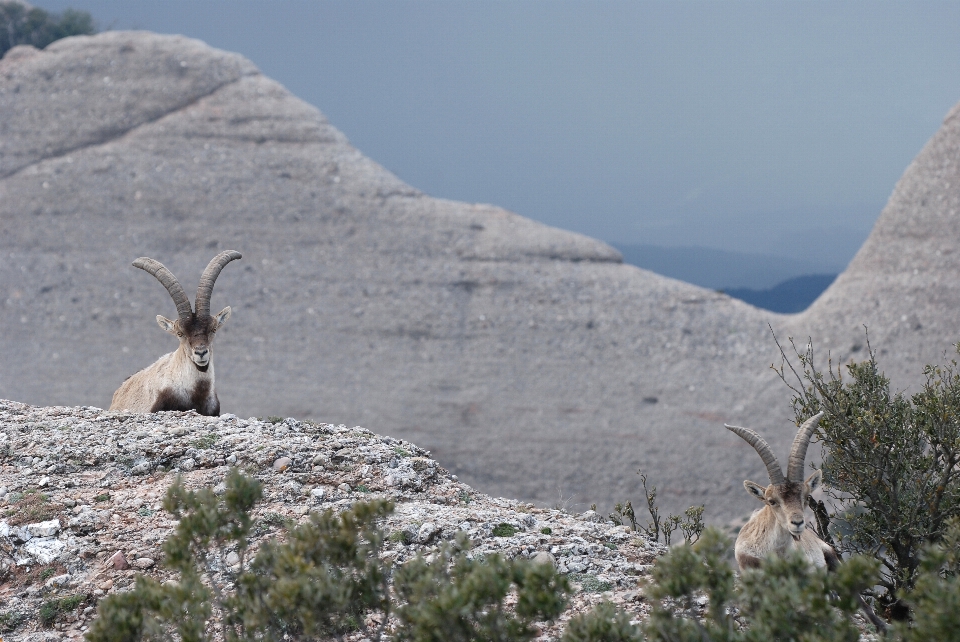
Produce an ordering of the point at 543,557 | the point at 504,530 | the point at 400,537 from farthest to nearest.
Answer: the point at 504,530
the point at 400,537
the point at 543,557

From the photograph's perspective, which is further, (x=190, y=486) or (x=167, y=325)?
(x=167, y=325)

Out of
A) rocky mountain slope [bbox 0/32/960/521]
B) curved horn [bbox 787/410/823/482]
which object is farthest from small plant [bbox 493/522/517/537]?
rocky mountain slope [bbox 0/32/960/521]

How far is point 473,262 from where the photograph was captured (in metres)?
36.8

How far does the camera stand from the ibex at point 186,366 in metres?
10.4

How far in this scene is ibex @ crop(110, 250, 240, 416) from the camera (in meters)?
10.4

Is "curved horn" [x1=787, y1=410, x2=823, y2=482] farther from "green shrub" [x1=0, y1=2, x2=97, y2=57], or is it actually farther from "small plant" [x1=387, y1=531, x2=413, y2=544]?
"green shrub" [x1=0, y1=2, x2=97, y2=57]

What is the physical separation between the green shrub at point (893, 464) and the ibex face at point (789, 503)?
3.11ft

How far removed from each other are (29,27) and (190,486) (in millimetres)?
58494

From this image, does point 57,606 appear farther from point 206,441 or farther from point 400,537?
point 206,441

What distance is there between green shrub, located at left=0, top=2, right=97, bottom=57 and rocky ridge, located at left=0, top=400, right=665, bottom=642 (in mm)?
54730

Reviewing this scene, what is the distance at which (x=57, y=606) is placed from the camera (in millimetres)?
6293

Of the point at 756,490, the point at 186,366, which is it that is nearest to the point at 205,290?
the point at 186,366

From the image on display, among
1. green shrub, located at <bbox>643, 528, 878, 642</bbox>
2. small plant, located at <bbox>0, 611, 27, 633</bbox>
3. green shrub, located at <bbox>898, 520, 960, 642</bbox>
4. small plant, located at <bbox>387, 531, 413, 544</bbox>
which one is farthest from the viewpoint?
small plant, located at <bbox>387, 531, 413, 544</bbox>

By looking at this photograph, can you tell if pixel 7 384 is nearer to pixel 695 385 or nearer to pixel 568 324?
pixel 568 324
